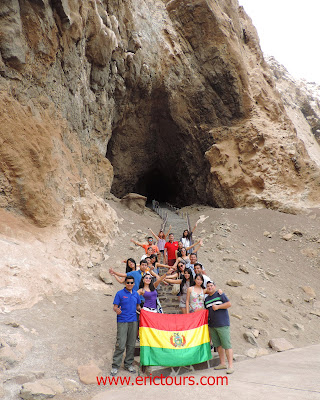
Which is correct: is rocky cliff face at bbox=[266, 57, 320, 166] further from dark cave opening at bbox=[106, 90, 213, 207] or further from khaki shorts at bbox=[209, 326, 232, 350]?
khaki shorts at bbox=[209, 326, 232, 350]

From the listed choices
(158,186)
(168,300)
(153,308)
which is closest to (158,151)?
(158,186)

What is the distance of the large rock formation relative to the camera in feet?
26.4

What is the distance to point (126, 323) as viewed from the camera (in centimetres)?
441

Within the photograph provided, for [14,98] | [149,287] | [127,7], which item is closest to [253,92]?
[127,7]

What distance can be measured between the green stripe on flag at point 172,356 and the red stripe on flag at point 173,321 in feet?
1.03

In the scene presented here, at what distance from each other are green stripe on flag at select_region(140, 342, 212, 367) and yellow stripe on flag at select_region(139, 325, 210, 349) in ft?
0.18

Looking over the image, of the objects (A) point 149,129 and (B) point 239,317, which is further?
(A) point 149,129

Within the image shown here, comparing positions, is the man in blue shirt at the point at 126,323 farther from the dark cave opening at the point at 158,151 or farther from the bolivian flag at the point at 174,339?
the dark cave opening at the point at 158,151

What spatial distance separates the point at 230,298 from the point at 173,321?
13.4ft

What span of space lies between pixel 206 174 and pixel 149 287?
1712cm

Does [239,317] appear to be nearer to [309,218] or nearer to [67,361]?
[67,361]

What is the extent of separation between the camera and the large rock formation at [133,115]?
8039mm

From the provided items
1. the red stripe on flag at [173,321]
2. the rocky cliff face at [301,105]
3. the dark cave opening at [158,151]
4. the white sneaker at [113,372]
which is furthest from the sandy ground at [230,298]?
the rocky cliff face at [301,105]

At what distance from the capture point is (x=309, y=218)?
15555 millimetres
